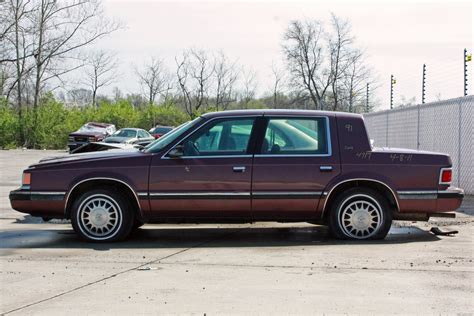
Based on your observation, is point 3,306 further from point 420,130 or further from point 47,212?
point 420,130

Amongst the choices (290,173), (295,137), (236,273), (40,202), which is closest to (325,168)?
(290,173)

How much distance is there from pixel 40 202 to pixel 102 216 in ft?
2.53

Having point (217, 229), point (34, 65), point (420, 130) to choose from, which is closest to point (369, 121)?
point (420, 130)

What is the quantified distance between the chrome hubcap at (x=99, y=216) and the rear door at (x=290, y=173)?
173 centimetres

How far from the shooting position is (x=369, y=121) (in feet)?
67.4

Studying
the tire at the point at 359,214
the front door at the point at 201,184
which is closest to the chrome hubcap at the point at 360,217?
the tire at the point at 359,214

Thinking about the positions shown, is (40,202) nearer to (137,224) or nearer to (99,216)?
(99,216)

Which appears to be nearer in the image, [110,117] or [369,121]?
[369,121]

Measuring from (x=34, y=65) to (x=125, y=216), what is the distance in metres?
35.5

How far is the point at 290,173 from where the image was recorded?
734cm

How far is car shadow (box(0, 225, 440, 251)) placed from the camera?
7.34m

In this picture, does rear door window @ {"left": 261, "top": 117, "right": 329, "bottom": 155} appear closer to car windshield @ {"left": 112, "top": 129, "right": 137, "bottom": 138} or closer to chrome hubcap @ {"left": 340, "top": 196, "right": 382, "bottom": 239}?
chrome hubcap @ {"left": 340, "top": 196, "right": 382, "bottom": 239}

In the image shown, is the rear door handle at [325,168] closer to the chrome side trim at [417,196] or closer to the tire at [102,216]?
the chrome side trim at [417,196]

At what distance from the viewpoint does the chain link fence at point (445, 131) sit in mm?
11883
